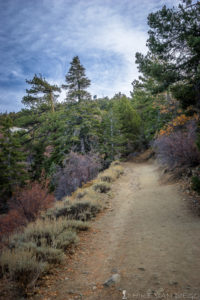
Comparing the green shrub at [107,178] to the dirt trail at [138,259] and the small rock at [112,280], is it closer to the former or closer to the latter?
the dirt trail at [138,259]

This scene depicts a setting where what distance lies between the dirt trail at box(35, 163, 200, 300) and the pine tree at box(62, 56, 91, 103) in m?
17.0

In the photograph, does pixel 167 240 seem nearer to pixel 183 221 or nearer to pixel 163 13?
pixel 183 221

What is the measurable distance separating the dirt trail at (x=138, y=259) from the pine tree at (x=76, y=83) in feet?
55.7

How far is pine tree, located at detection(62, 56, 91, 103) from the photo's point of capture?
2077 centimetres

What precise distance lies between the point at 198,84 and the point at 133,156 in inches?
924

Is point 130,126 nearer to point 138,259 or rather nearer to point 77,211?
point 77,211

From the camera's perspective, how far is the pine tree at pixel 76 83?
818 inches

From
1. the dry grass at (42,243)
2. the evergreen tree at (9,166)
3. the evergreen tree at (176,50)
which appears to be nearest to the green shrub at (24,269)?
the dry grass at (42,243)

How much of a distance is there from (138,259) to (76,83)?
67.7ft

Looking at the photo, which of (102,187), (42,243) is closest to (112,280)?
(42,243)

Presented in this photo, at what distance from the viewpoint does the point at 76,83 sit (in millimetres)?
21000

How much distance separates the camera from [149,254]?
370 cm

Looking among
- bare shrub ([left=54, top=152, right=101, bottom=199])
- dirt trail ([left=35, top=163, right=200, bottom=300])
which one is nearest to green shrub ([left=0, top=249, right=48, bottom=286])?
dirt trail ([left=35, top=163, right=200, bottom=300])

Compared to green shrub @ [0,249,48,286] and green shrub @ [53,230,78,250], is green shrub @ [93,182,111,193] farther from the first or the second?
green shrub @ [0,249,48,286]
